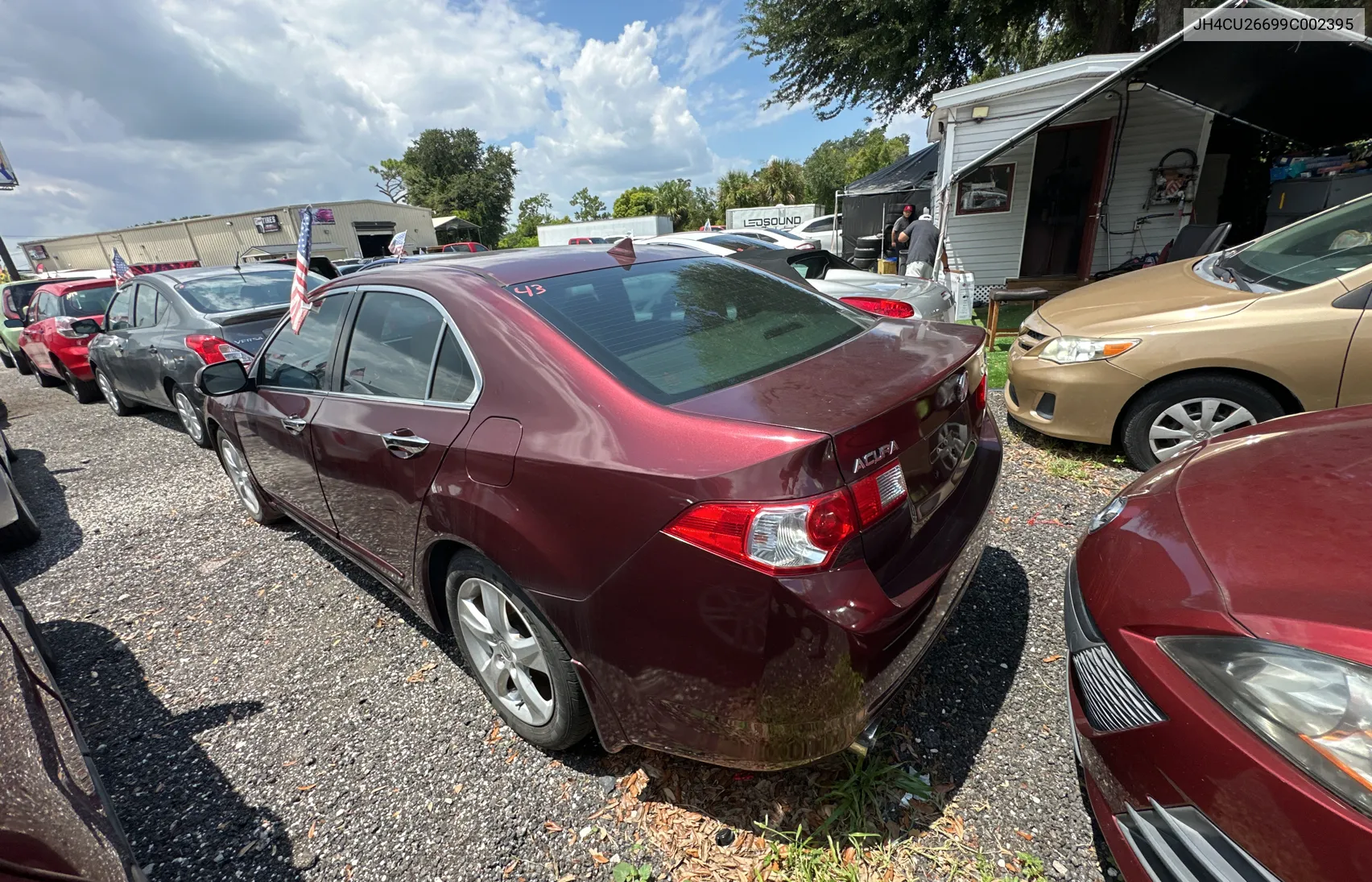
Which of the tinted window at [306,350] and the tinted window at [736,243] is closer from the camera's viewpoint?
the tinted window at [306,350]

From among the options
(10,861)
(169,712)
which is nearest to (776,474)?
(10,861)

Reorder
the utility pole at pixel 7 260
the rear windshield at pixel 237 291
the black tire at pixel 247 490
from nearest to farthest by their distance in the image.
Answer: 1. the black tire at pixel 247 490
2. the rear windshield at pixel 237 291
3. the utility pole at pixel 7 260

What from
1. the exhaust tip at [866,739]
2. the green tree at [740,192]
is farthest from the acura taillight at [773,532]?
the green tree at [740,192]

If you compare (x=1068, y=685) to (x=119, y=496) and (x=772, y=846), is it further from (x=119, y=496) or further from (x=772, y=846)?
(x=119, y=496)

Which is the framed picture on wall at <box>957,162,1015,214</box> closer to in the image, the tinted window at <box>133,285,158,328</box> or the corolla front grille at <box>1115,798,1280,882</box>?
the corolla front grille at <box>1115,798,1280,882</box>

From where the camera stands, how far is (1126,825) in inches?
54.9

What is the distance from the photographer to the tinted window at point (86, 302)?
27.3 ft

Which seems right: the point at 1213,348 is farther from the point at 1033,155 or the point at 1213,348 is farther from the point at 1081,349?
the point at 1033,155

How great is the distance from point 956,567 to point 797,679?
26.8 inches

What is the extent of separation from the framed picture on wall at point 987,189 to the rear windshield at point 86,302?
12750 mm

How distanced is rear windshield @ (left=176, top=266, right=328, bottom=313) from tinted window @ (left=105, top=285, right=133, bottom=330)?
1141mm

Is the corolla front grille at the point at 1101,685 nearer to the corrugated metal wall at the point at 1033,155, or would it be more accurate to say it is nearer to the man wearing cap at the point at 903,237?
the corrugated metal wall at the point at 1033,155

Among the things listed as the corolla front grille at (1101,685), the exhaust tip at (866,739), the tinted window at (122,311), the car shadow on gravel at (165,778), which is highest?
the tinted window at (122,311)

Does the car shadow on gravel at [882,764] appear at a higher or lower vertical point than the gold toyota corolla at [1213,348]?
lower
